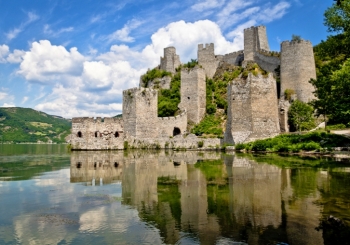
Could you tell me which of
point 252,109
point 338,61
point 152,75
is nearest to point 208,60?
point 152,75

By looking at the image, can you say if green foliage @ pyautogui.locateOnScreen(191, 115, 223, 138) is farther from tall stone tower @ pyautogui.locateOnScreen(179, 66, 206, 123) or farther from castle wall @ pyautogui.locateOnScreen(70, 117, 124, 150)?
castle wall @ pyautogui.locateOnScreen(70, 117, 124, 150)

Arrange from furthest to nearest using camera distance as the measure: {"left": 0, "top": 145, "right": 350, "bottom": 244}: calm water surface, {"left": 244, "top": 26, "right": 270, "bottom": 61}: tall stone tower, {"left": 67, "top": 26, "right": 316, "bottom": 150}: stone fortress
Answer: {"left": 244, "top": 26, "right": 270, "bottom": 61}: tall stone tower → {"left": 67, "top": 26, "right": 316, "bottom": 150}: stone fortress → {"left": 0, "top": 145, "right": 350, "bottom": 244}: calm water surface

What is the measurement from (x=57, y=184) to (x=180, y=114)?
25903 millimetres

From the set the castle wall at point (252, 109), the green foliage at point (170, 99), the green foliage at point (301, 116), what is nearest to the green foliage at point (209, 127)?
the green foliage at point (170, 99)

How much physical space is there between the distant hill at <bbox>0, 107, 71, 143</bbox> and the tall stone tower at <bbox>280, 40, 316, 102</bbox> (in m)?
108

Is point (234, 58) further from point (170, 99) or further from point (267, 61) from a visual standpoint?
point (170, 99)

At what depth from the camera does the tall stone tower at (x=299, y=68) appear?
111ft

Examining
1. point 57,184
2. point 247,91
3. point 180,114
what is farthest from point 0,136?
point 57,184

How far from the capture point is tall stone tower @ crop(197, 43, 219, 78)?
1718 inches

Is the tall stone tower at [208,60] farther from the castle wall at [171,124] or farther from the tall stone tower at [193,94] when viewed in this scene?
the castle wall at [171,124]

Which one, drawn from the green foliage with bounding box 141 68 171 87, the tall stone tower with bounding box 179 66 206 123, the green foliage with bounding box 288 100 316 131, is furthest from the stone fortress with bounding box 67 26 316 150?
the green foliage with bounding box 141 68 171 87

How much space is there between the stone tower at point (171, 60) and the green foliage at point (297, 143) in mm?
20699

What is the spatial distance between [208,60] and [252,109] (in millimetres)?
18475

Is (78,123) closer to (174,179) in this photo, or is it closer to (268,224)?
(174,179)
